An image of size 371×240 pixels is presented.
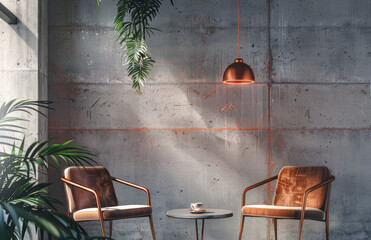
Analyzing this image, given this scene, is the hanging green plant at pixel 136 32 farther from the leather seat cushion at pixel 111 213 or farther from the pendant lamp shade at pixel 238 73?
the leather seat cushion at pixel 111 213

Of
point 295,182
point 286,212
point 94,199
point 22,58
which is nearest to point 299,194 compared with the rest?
point 295,182

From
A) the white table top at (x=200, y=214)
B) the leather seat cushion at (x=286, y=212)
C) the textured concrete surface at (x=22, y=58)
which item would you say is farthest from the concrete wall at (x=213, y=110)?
the white table top at (x=200, y=214)

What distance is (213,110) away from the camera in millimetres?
5055

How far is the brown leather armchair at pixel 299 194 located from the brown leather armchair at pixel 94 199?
988 millimetres

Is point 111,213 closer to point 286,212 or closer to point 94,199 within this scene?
point 94,199

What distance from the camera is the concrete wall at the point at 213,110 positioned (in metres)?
5.01

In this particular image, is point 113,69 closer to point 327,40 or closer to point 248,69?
point 248,69

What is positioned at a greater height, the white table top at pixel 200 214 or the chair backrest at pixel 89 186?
the chair backrest at pixel 89 186

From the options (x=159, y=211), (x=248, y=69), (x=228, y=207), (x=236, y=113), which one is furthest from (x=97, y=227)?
(x=248, y=69)

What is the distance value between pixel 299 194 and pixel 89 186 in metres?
1.97

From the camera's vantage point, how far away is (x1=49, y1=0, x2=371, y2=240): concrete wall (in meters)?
5.01

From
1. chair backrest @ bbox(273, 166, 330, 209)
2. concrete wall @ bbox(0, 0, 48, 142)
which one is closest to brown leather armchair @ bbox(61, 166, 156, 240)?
concrete wall @ bbox(0, 0, 48, 142)

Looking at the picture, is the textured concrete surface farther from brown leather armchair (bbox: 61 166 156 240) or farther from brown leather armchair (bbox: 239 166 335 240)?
brown leather armchair (bbox: 239 166 335 240)

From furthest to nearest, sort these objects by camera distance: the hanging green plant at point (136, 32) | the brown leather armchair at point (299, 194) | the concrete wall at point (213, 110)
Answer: the concrete wall at point (213, 110) < the hanging green plant at point (136, 32) < the brown leather armchair at point (299, 194)
